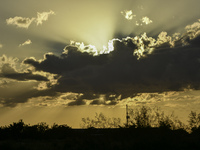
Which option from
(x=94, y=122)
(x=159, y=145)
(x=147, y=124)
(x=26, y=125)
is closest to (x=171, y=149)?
→ (x=159, y=145)

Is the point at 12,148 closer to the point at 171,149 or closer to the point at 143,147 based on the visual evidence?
the point at 143,147

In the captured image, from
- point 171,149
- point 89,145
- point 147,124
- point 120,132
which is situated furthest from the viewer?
point 147,124

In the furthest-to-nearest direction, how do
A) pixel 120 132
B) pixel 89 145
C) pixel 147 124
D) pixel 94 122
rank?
pixel 94 122 → pixel 147 124 → pixel 120 132 → pixel 89 145

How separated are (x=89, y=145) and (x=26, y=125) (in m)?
38.7

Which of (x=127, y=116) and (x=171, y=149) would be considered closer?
(x=171, y=149)

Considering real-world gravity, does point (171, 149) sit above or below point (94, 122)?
below

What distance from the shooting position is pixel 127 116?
7225 cm

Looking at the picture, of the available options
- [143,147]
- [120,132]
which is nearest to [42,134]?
[120,132]

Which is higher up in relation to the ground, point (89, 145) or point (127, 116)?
point (127, 116)

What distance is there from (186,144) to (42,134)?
143 ft

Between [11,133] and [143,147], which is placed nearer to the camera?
[143,147]

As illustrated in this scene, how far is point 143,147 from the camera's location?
28.5 metres

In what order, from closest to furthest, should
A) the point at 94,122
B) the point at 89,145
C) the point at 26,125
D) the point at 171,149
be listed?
the point at 171,149 < the point at 89,145 < the point at 26,125 < the point at 94,122

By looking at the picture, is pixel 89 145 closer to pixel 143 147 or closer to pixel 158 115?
pixel 143 147
